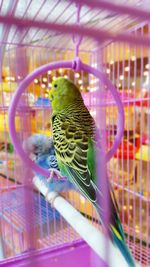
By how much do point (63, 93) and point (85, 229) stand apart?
303 millimetres

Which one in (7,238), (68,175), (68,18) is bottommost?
(7,238)

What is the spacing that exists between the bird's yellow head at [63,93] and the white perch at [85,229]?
0.21m

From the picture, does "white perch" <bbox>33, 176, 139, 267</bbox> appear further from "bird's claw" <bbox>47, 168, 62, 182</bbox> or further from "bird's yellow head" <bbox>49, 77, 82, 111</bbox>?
"bird's yellow head" <bbox>49, 77, 82, 111</bbox>

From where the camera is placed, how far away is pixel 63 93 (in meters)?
0.61

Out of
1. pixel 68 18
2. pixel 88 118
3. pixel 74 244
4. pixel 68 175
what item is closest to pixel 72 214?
pixel 68 175

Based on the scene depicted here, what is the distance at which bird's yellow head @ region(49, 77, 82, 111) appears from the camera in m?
0.61

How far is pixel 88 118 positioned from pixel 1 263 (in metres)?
0.45

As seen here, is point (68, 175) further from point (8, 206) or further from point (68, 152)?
point (8, 206)

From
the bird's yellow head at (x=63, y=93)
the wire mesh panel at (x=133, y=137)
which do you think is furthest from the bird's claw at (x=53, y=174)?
the wire mesh panel at (x=133, y=137)

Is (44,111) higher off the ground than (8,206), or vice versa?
(44,111)

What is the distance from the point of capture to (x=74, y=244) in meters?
0.82

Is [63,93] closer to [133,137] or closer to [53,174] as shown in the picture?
[53,174]

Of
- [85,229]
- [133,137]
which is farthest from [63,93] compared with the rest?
[133,137]

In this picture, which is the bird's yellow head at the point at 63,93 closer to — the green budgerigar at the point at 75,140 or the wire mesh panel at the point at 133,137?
the green budgerigar at the point at 75,140
